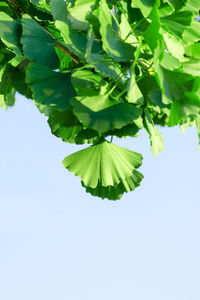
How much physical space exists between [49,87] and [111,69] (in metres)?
0.15

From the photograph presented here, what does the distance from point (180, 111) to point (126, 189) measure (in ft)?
1.80

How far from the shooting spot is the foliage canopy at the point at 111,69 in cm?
94

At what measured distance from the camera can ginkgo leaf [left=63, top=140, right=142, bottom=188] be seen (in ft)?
4.19

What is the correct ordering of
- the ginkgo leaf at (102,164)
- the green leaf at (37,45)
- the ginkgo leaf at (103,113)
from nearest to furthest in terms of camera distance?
1. the ginkgo leaf at (103,113)
2. the green leaf at (37,45)
3. the ginkgo leaf at (102,164)

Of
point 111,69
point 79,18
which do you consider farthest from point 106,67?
point 79,18

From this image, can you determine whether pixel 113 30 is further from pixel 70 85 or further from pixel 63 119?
pixel 63 119

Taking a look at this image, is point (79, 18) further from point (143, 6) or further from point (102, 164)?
point (102, 164)

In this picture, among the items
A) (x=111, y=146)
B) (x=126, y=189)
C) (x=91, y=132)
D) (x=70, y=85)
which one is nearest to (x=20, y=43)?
(x=70, y=85)

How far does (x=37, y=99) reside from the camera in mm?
1017

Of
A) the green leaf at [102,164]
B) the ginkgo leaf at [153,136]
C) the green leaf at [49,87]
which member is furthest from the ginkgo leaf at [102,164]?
the green leaf at [49,87]

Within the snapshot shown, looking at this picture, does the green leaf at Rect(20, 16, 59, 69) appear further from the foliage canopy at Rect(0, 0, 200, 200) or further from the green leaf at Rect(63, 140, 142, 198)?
the green leaf at Rect(63, 140, 142, 198)

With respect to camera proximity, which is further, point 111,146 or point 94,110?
point 111,146

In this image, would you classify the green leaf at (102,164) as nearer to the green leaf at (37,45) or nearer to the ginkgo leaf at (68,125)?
the ginkgo leaf at (68,125)

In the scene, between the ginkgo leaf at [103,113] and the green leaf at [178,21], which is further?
the green leaf at [178,21]
